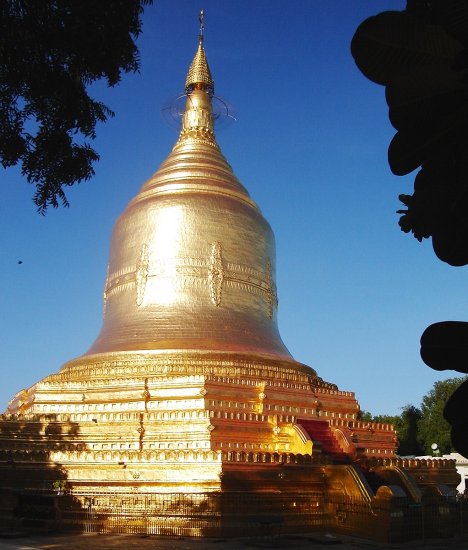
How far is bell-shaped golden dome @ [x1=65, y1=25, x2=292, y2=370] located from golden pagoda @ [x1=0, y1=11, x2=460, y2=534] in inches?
1.8

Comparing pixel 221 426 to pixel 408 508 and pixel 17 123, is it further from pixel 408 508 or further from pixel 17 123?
pixel 17 123

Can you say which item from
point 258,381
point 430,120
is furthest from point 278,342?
point 430,120

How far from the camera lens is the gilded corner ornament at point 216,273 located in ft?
54.2

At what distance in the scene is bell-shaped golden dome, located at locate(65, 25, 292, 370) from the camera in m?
15.7

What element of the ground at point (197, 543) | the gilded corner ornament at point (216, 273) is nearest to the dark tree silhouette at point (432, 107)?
the ground at point (197, 543)

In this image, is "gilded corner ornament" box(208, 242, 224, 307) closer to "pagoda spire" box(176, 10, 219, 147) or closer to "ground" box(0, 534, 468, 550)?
"pagoda spire" box(176, 10, 219, 147)

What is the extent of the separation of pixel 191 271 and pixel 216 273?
2.38 feet

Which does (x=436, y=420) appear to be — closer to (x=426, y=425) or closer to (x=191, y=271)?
(x=426, y=425)

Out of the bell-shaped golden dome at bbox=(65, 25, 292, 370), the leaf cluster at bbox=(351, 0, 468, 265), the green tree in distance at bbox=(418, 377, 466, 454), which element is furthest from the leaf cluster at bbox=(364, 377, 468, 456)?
the leaf cluster at bbox=(351, 0, 468, 265)

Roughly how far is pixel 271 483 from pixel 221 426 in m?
1.93

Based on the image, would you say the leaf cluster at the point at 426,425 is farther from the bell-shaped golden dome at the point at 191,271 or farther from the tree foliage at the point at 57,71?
the tree foliage at the point at 57,71

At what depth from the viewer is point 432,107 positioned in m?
1.18

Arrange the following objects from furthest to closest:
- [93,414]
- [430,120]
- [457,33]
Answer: [93,414], [430,120], [457,33]

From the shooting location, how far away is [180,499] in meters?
9.79
